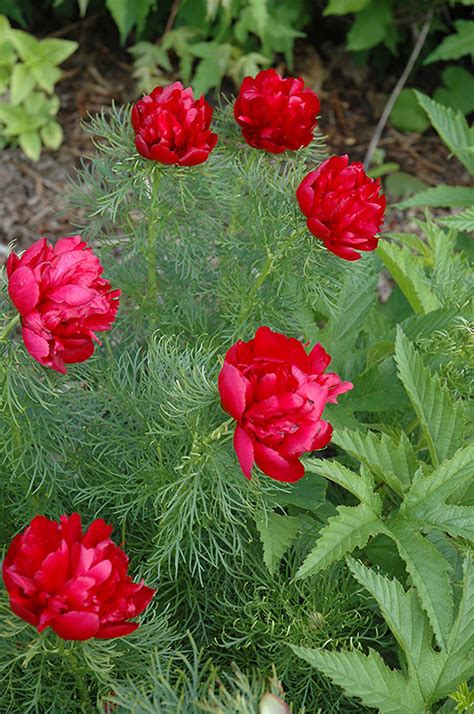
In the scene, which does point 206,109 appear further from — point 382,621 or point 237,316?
point 382,621

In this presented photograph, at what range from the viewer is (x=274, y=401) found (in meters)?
0.95

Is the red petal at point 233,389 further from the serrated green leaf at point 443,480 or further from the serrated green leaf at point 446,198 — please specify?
the serrated green leaf at point 446,198

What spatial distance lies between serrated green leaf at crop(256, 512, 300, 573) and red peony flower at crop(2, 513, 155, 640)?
0.29 m

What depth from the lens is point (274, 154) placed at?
145cm

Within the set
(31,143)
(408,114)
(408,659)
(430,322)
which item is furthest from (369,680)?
(408,114)

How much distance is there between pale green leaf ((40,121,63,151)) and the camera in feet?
9.12

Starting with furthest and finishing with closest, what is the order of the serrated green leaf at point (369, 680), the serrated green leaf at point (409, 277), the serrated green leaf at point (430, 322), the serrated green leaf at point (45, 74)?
1. the serrated green leaf at point (45, 74)
2. the serrated green leaf at point (409, 277)
3. the serrated green leaf at point (430, 322)
4. the serrated green leaf at point (369, 680)

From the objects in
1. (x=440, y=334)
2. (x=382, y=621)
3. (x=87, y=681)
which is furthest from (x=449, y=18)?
(x=87, y=681)

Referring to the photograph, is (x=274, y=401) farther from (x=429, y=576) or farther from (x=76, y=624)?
(x=429, y=576)

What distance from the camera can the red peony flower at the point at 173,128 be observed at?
4.09ft

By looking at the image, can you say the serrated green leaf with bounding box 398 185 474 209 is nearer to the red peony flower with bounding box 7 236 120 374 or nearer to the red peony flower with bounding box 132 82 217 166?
the red peony flower with bounding box 132 82 217 166

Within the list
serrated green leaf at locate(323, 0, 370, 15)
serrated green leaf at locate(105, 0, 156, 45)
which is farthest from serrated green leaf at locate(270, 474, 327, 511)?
serrated green leaf at locate(323, 0, 370, 15)

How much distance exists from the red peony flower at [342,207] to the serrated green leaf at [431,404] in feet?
0.56

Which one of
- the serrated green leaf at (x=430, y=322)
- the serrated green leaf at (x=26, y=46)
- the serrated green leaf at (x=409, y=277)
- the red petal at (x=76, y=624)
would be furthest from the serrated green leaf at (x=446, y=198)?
the serrated green leaf at (x=26, y=46)
